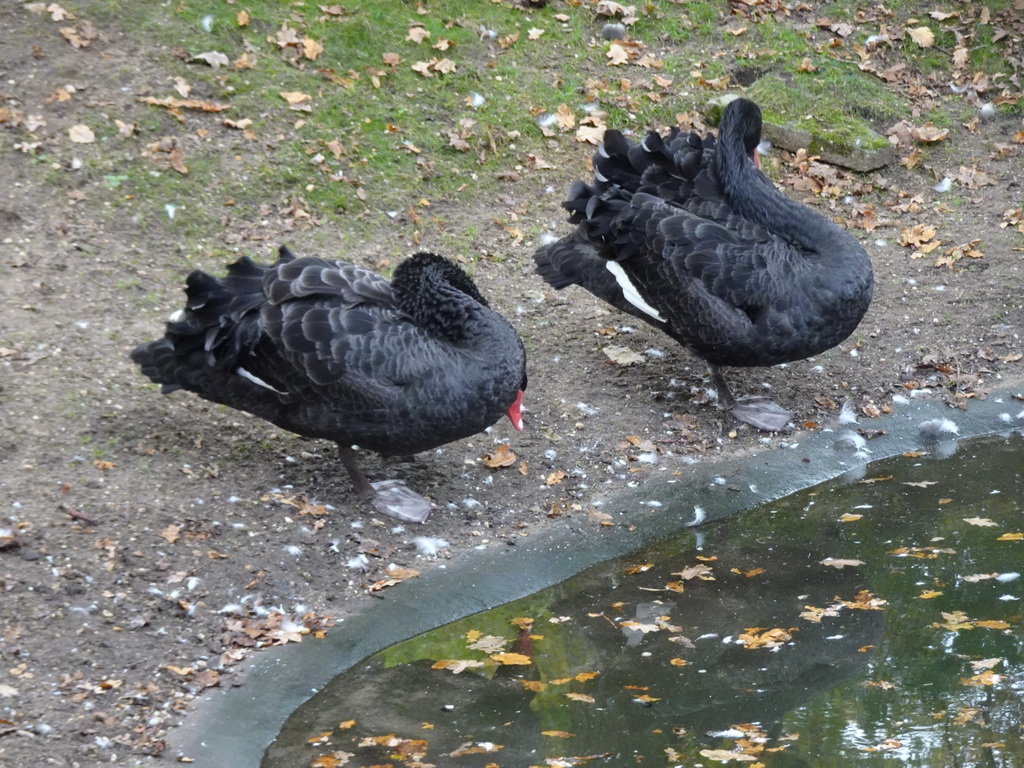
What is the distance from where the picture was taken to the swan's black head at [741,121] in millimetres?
6281

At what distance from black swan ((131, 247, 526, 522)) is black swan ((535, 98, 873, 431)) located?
1.17 m

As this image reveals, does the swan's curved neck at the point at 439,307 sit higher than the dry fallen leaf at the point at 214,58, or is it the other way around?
the swan's curved neck at the point at 439,307

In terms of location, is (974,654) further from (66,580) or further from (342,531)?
(66,580)

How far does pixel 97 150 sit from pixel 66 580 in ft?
13.8

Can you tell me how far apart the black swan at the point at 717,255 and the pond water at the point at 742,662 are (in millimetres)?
955

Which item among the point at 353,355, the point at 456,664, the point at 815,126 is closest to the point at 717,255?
the point at 353,355

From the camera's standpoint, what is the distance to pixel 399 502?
5.28m

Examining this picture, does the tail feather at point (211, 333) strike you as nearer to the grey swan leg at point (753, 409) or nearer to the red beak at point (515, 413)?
the red beak at point (515, 413)

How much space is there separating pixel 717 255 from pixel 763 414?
92cm

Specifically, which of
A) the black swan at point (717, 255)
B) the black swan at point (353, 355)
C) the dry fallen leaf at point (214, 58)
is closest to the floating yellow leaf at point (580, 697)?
the black swan at point (353, 355)

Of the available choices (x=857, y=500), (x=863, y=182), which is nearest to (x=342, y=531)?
(x=857, y=500)

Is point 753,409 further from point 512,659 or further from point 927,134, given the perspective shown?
point 927,134

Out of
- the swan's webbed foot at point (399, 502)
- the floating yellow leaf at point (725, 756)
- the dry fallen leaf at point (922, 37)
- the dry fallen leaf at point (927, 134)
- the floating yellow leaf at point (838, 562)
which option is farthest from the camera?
the dry fallen leaf at point (922, 37)

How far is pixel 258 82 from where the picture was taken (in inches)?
338
